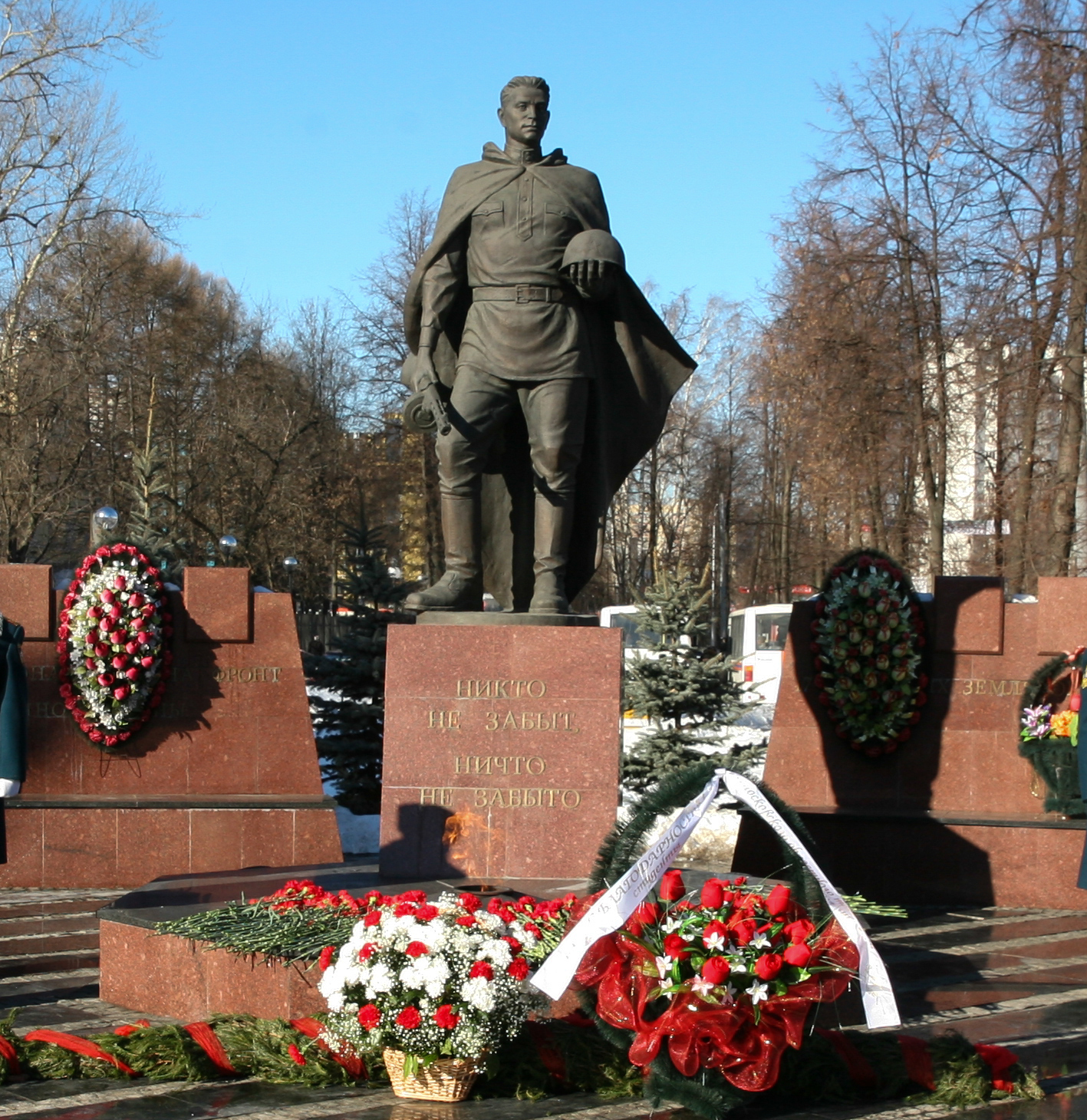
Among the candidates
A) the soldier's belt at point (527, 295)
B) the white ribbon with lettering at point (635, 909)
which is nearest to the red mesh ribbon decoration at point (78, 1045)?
→ the white ribbon with lettering at point (635, 909)

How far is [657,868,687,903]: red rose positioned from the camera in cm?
453

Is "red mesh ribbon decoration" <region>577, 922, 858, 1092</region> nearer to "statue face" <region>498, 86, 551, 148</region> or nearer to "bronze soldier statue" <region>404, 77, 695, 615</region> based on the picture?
"bronze soldier statue" <region>404, 77, 695, 615</region>

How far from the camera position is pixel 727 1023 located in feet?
13.8

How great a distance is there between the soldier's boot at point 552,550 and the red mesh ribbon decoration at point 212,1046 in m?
2.87

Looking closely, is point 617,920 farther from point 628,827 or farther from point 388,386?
point 388,386

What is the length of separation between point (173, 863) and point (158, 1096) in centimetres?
Answer: 468

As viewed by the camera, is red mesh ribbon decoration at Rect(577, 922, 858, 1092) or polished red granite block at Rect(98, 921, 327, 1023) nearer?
red mesh ribbon decoration at Rect(577, 922, 858, 1092)

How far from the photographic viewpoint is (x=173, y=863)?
9.43 m

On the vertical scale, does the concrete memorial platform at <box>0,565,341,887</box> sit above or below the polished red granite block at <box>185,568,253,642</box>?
below

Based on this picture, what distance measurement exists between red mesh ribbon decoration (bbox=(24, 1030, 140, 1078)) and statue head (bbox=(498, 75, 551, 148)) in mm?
4614

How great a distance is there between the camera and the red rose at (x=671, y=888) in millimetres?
4531

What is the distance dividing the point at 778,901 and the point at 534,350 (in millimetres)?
3678

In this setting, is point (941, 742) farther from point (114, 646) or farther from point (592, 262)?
point (114, 646)

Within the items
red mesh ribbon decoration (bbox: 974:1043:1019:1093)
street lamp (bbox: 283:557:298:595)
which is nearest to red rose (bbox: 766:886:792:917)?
red mesh ribbon decoration (bbox: 974:1043:1019:1093)
